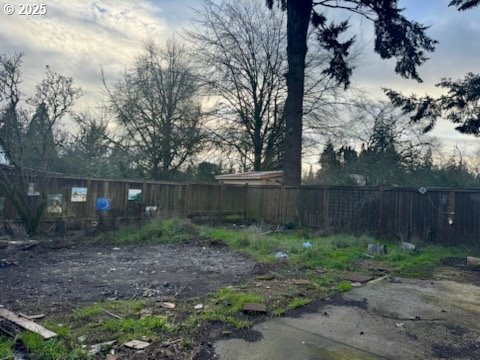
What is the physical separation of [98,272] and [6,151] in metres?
5.29

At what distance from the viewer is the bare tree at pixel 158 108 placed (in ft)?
66.5

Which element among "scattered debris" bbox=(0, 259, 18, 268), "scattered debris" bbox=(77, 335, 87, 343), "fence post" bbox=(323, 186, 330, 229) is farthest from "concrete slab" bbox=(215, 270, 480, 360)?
"fence post" bbox=(323, 186, 330, 229)

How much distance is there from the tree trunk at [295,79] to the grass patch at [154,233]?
549 cm

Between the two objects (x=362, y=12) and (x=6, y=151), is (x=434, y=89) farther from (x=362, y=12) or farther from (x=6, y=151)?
(x=6, y=151)

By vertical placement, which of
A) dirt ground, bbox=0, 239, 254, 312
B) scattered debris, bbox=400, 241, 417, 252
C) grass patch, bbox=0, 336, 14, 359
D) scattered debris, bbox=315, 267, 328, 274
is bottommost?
dirt ground, bbox=0, 239, 254, 312

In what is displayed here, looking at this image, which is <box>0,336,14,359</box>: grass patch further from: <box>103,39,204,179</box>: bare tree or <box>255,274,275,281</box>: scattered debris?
<box>103,39,204,179</box>: bare tree

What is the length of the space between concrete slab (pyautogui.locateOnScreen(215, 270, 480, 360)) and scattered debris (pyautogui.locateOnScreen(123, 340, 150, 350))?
63 cm

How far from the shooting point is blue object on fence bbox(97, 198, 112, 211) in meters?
10.6

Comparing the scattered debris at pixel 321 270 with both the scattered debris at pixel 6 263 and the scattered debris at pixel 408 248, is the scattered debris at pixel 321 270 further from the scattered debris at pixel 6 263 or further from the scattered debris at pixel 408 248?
the scattered debris at pixel 6 263

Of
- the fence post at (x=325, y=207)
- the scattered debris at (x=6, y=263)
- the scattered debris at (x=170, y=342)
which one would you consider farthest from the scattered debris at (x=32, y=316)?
the fence post at (x=325, y=207)

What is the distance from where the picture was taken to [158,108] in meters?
20.5

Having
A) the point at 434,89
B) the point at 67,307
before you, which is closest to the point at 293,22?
the point at 434,89

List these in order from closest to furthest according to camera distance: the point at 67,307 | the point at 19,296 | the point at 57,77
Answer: the point at 67,307 → the point at 19,296 → the point at 57,77

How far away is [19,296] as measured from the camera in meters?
4.40
